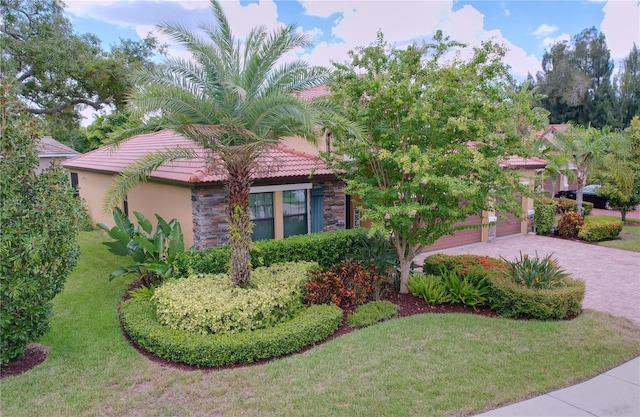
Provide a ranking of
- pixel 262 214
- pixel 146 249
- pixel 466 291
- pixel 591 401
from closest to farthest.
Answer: pixel 591 401 → pixel 466 291 → pixel 146 249 → pixel 262 214

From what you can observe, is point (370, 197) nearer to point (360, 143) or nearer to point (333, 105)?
point (360, 143)

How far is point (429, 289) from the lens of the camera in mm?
9578

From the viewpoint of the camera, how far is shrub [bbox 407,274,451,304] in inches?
372

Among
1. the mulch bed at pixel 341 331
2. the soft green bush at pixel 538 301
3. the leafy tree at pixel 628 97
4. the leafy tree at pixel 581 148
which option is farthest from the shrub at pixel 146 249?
the leafy tree at pixel 628 97

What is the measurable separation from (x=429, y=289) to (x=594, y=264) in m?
7.76

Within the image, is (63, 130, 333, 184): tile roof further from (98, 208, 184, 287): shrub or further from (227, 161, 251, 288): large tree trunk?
(98, 208, 184, 287): shrub

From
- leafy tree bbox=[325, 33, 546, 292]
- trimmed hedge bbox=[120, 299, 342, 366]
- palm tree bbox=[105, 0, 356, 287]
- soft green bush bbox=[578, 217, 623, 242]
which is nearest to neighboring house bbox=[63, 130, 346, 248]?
palm tree bbox=[105, 0, 356, 287]

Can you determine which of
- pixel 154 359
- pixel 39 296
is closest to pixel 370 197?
pixel 154 359

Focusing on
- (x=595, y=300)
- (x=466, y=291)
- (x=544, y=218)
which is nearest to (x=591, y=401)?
(x=466, y=291)

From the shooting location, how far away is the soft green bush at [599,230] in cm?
1744

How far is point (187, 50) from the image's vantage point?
814 cm

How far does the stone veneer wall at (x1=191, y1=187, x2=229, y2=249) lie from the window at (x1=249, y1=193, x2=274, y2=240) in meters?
1.02

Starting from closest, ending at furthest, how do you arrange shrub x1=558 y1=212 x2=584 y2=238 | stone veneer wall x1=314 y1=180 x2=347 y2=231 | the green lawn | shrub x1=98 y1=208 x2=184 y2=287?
1. shrub x1=98 y1=208 x2=184 y2=287
2. stone veneer wall x1=314 y1=180 x2=347 y2=231
3. the green lawn
4. shrub x1=558 y1=212 x2=584 y2=238

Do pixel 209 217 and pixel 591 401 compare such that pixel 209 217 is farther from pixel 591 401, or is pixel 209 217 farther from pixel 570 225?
pixel 570 225
